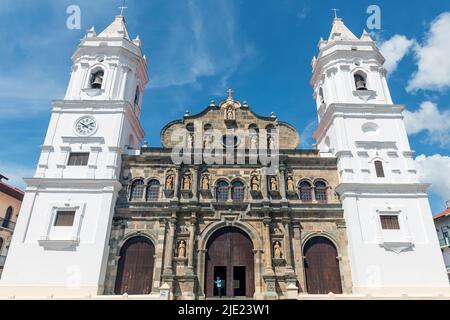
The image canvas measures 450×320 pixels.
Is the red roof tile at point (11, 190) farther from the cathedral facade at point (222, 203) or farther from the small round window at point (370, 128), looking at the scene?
the small round window at point (370, 128)

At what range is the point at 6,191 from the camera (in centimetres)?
3019

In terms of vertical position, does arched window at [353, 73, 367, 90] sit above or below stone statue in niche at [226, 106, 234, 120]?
above

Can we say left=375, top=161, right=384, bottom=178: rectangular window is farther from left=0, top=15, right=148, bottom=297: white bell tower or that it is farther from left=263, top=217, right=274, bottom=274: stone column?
left=0, top=15, right=148, bottom=297: white bell tower

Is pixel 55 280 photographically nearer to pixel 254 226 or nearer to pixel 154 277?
pixel 154 277

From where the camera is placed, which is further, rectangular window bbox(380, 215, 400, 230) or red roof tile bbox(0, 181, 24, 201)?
red roof tile bbox(0, 181, 24, 201)

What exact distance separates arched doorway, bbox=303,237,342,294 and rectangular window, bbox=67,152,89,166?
16.2 m

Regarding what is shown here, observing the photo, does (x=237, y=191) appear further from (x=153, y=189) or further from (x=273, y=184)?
(x=153, y=189)

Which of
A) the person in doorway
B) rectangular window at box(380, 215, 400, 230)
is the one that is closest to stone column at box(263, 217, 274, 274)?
the person in doorway

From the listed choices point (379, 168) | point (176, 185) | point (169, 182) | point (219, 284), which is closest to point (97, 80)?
point (169, 182)

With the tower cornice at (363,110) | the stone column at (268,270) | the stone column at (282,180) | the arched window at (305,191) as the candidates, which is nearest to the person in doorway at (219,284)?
the stone column at (268,270)

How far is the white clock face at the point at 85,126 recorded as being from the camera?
22.9m

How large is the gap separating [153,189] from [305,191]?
35.4 feet

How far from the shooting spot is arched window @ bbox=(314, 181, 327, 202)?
22156 mm

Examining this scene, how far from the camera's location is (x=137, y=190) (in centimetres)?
2217
